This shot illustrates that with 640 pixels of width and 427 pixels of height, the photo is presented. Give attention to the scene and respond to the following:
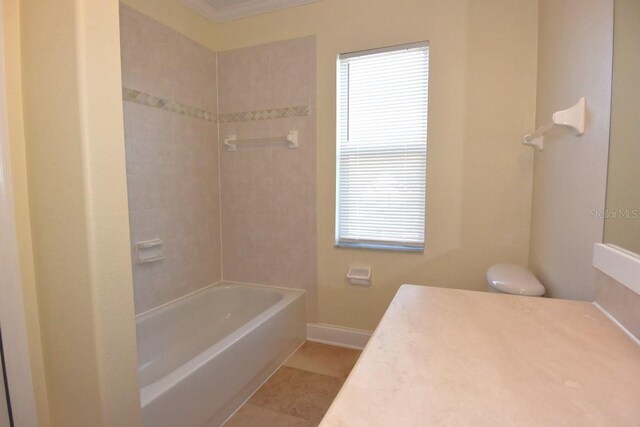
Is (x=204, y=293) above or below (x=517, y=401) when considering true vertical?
below

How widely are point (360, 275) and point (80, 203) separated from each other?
1711 millimetres

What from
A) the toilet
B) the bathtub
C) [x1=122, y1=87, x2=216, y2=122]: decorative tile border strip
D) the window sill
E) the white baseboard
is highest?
[x1=122, y1=87, x2=216, y2=122]: decorative tile border strip

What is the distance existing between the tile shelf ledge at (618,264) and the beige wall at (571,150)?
90mm

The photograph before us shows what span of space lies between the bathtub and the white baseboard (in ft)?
0.27

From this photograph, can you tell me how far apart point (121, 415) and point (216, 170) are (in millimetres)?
1898

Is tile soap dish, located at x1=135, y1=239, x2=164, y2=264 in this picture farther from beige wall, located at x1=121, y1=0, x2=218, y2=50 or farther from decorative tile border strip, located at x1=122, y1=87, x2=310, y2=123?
beige wall, located at x1=121, y1=0, x2=218, y2=50

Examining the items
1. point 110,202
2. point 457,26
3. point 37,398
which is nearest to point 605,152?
point 457,26

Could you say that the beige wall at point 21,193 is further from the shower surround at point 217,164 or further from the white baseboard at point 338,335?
the white baseboard at point 338,335

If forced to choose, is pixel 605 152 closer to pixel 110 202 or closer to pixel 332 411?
pixel 332 411

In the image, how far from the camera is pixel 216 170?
2619 mm

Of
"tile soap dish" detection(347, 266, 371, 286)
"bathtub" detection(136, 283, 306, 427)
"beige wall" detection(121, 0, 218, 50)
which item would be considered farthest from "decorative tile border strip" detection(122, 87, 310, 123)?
"bathtub" detection(136, 283, 306, 427)

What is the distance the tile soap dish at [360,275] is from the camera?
2.23 metres

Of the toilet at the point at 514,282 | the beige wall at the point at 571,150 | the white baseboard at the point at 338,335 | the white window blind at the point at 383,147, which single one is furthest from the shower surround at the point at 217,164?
the beige wall at the point at 571,150

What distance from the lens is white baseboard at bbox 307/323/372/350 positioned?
2.33 metres
